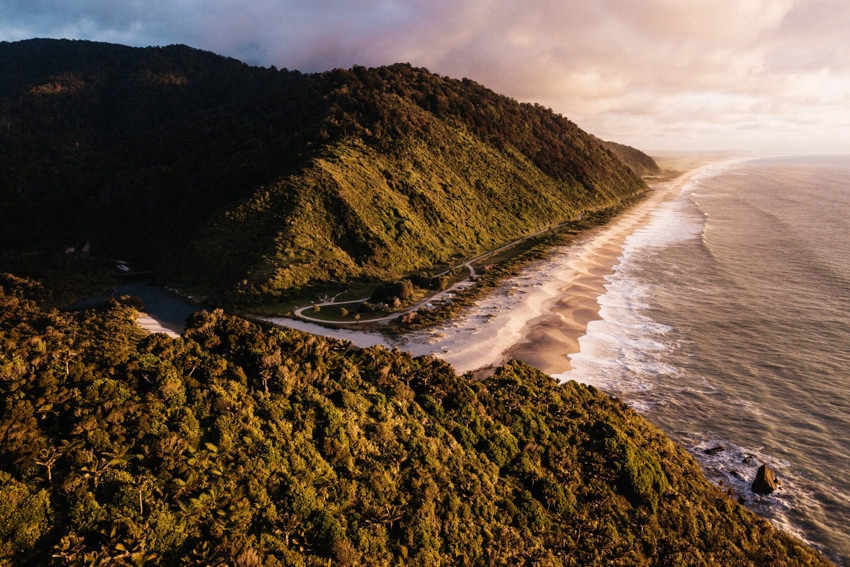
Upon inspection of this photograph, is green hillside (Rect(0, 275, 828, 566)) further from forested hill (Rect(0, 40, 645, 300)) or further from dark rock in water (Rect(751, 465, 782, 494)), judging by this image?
forested hill (Rect(0, 40, 645, 300))

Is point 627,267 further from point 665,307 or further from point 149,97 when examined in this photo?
point 149,97

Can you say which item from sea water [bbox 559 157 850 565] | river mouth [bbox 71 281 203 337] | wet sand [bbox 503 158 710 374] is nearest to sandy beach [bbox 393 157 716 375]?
wet sand [bbox 503 158 710 374]

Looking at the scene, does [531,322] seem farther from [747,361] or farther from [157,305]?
[157,305]

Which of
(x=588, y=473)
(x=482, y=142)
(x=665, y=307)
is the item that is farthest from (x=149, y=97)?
(x=588, y=473)

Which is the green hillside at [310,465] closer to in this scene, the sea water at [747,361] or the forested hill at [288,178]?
the sea water at [747,361]

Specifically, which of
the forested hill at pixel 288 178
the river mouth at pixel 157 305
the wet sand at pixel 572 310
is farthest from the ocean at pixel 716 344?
the forested hill at pixel 288 178

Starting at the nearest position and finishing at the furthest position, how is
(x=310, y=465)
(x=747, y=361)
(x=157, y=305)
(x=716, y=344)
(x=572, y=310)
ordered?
(x=310, y=465)
(x=747, y=361)
(x=716, y=344)
(x=572, y=310)
(x=157, y=305)

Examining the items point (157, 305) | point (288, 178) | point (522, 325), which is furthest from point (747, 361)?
point (288, 178)
